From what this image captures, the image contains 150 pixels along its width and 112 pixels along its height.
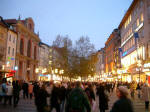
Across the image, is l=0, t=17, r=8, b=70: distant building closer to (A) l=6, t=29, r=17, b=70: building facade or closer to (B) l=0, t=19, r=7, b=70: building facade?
(B) l=0, t=19, r=7, b=70: building facade

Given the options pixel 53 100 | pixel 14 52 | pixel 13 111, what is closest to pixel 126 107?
pixel 53 100

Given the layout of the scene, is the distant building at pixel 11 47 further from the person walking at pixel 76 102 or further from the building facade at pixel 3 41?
the person walking at pixel 76 102

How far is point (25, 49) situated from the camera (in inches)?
2506

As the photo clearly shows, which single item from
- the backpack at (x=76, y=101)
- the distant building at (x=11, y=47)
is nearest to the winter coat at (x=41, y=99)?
the backpack at (x=76, y=101)

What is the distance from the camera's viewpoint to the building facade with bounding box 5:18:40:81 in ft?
192

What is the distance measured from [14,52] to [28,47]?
12369 millimetres

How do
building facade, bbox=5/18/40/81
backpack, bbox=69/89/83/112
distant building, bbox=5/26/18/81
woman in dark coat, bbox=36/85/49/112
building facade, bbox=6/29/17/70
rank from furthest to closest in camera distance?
building facade, bbox=5/18/40/81 → building facade, bbox=6/29/17/70 → distant building, bbox=5/26/18/81 → woman in dark coat, bbox=36/85/49/112 → backpack, bbox=69/89/83/112

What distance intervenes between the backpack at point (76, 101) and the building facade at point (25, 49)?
5165cm

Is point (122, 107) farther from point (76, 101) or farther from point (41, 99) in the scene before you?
point (41, 99)

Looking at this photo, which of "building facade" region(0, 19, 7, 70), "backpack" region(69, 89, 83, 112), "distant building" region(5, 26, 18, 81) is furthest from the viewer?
"distant building" region(5, 26, 18, 81)

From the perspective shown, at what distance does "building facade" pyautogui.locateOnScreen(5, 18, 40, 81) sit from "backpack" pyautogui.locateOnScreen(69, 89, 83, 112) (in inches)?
2033

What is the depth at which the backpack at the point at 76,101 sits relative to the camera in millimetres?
5414

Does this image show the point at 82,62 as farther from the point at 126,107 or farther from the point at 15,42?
the point at 126,107

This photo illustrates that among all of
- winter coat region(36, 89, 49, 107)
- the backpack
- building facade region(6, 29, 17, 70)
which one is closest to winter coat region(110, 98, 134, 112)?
the backpack
